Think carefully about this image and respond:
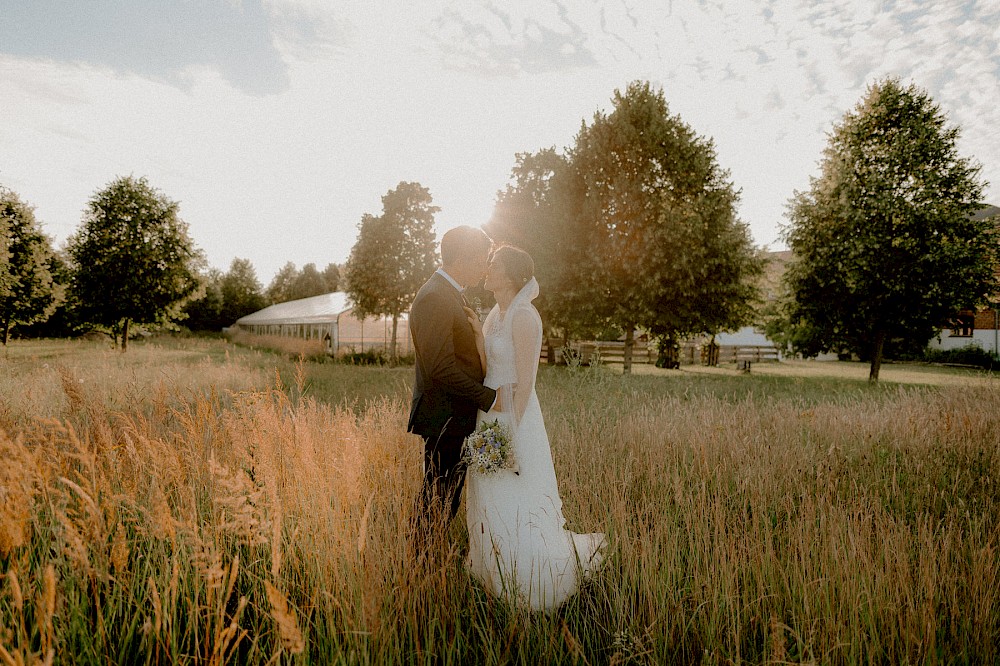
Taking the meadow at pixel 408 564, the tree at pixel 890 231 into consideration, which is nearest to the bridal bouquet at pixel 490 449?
the meadow at pixel 408 564

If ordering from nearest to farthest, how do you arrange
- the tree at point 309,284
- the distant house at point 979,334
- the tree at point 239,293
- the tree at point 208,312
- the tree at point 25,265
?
the tree at point 25,265
the distant house at point 979,334
the tree at point 208,312
the tree at point 239,293
the tree at point 309,284

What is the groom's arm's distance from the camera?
330cm

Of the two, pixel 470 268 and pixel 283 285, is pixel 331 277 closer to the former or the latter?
pixel 283 285

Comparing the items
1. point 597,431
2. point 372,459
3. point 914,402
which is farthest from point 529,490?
point 914,402

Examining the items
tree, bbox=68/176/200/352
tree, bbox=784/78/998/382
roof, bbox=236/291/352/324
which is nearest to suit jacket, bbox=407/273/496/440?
tree, bbox=784/78/998/382

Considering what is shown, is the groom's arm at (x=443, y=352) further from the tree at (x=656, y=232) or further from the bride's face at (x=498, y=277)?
the tree at (x=656, y=232)

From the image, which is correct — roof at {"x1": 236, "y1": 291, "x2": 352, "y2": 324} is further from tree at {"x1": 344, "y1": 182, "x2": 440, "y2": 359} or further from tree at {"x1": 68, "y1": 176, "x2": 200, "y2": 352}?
tree at {"x1": 68, "y1": 176, "x2": 200, "y2": 352}

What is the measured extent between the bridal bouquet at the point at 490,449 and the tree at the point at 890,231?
15634 millimetres

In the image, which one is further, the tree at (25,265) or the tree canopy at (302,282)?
the tree canopy at (302,282)

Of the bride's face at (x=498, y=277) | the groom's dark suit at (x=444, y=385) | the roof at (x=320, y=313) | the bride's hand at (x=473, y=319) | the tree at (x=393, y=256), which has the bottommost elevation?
the groom's dark suit at (x=444, y=385)

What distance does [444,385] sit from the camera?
3359 millimetres

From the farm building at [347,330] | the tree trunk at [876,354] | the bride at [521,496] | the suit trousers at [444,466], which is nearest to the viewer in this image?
the bride at [521,496]

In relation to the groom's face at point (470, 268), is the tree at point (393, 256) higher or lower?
higher

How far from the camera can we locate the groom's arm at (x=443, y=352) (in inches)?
130
